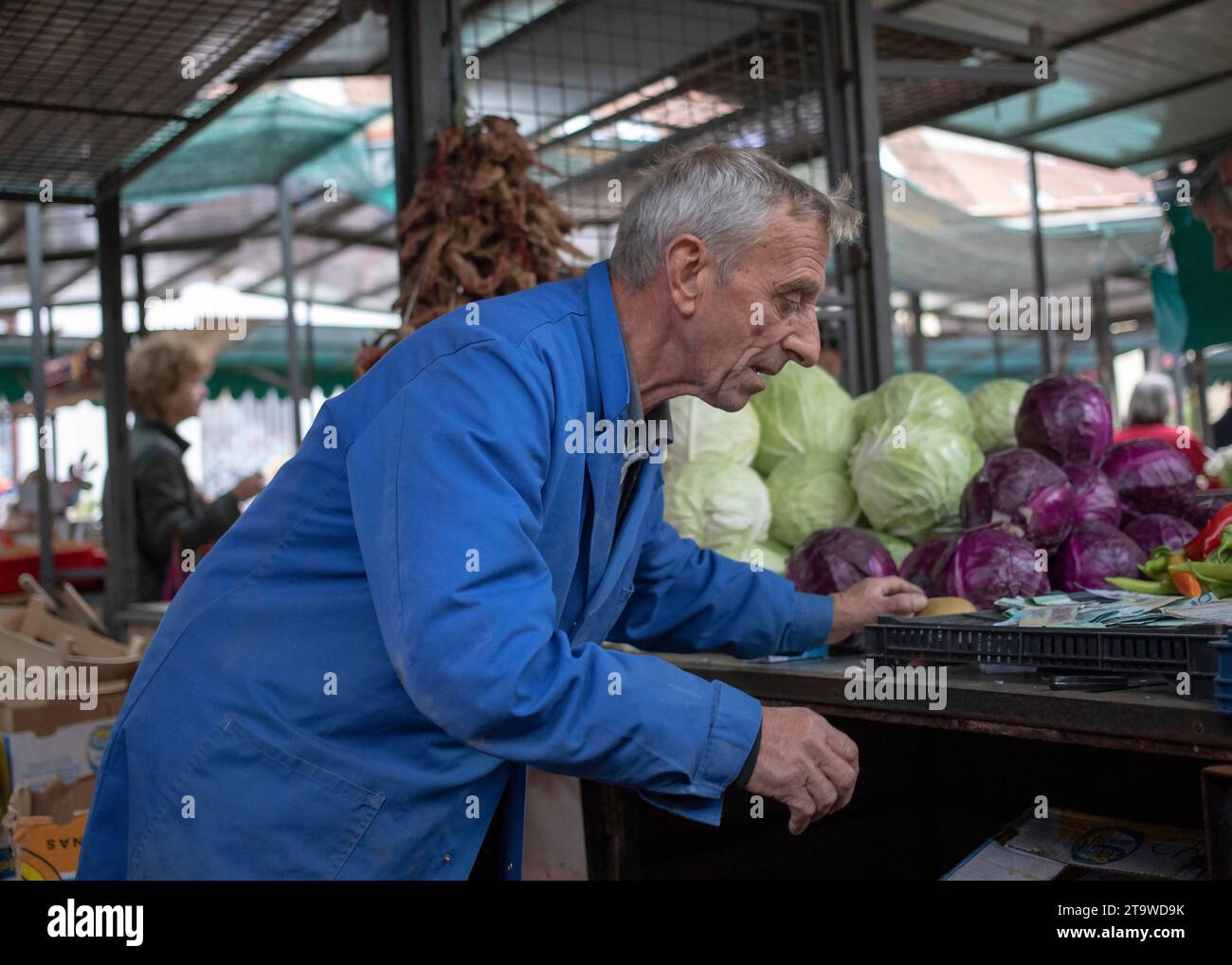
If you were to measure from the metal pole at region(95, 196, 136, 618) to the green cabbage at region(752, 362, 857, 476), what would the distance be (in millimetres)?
3100

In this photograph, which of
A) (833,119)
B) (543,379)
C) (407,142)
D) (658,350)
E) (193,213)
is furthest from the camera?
(193,213)

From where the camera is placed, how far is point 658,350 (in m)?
1.87

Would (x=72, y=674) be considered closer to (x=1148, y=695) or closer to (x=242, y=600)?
(x=242, y=600)

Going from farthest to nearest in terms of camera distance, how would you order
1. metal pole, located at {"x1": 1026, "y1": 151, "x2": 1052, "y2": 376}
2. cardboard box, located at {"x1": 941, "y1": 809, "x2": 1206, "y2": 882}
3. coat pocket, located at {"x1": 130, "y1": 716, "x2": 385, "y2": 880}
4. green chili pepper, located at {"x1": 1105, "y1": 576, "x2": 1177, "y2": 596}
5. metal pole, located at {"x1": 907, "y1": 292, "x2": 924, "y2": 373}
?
metal pole, located at {"x1": 907, "y1": 292, "x2": 924, "y2": 373} < metal pole, located at {"x1": 1026, "y1": 151, "x2": 1052, "y2": 376} < green chili pepper, located at {"x1": 1105, "y1": 576, "x2": 1177, "y2": 596} < cardboard box, located at {"x1": 941, "y1": 809, "x2": 1206, "y2": 882} < coat pocket, located at {"x1": 130, "y1": 716, "x2": 385, "y2": 880}

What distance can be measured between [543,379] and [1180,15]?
439cm

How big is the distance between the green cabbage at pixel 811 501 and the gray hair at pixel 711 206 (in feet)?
4.38

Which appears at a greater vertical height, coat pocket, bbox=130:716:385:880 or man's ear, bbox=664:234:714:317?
man's ear, bbox=664:234:714:317

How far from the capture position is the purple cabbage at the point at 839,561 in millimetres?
2557

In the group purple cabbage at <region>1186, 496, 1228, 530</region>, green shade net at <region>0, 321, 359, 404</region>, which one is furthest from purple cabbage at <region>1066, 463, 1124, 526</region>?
green shade net at <region>0, 321, 359, 404</region>

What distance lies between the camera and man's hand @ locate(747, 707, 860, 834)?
1.53m

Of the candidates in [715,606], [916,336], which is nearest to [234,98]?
[715,606]

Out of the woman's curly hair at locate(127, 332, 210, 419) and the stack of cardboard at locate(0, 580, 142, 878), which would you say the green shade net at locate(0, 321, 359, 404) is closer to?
the woman's curly hair at locate(127, 332, 210, 419)

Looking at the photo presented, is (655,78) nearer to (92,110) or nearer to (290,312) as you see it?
(92,110)
